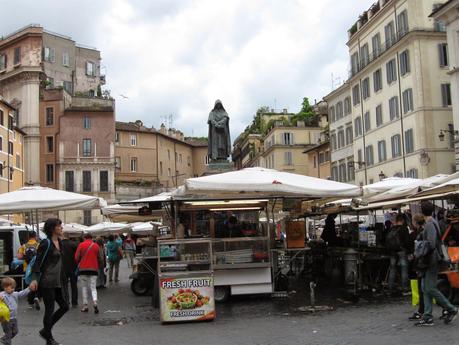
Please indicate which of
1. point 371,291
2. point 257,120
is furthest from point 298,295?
point 257,120

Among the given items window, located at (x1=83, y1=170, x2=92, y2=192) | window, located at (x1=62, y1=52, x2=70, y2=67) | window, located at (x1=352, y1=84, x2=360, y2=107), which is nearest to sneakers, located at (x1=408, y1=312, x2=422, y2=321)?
window, located at (x1=352, y1=84, x2=360, y2=107)

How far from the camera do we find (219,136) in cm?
1786

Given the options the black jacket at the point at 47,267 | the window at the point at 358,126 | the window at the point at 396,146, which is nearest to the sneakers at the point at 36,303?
the black jacket at the point at 47,267

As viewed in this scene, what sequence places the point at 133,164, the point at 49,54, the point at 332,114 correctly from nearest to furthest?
1. the point at 332,114
2. the point at 49,54
3. the point at 133,164

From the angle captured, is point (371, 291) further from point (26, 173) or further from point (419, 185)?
point (26, 173)

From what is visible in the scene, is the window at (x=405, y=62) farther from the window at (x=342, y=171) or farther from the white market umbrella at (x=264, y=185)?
the white market umbrella at (x=264, y=185)

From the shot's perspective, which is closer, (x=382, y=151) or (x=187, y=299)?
(x=187, y=299)

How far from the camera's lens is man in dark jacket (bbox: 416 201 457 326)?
938 centimetres

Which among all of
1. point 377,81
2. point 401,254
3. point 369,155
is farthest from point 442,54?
point 401,254

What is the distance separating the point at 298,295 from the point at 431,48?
108 feet

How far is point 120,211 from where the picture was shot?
65.4ft

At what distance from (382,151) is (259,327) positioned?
40.4 metres

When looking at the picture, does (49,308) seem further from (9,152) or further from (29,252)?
(9,152)

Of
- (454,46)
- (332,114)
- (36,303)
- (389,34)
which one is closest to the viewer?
(36,303)
